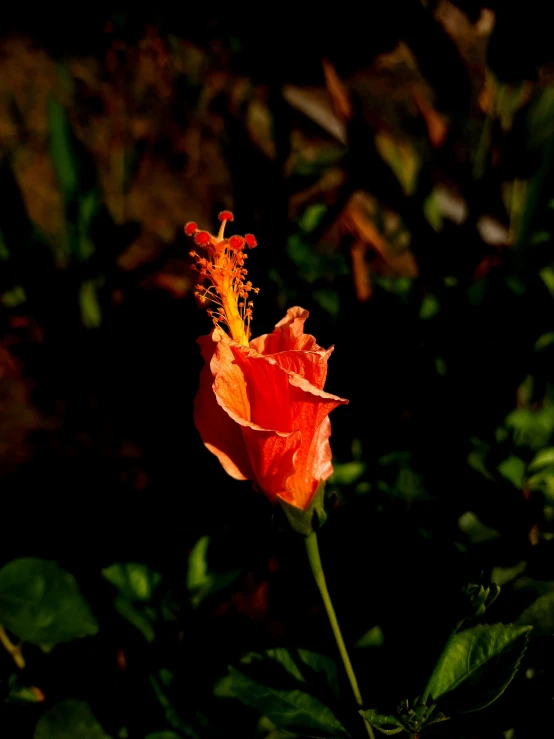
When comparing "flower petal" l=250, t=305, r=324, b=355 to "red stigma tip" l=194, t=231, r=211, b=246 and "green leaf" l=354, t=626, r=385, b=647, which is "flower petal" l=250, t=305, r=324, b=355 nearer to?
"red stigma tip" l=194, t=231, r=211, b=246

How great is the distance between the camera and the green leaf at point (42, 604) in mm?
686

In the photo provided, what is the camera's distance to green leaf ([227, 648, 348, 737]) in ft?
2.10

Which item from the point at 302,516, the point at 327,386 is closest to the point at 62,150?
the point at 327,386

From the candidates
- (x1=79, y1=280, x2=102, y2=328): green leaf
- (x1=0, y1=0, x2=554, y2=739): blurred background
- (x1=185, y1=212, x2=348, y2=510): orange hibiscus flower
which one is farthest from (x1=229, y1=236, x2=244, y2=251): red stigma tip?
(x1=79, y1=280, x2=102, y2=328): green leaf

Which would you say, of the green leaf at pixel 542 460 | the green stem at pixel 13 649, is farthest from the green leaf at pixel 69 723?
the green leaf at pixel 542 460

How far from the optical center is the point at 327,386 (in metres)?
1.01

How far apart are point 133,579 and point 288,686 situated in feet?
0.75

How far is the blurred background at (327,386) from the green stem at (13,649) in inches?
1.1

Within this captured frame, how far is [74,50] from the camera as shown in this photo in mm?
2002

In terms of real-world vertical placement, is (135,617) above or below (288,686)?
above

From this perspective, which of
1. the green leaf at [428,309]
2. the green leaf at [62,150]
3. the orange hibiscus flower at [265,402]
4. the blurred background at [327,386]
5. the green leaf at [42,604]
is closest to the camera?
the orange hibiscus flower at [265,402]

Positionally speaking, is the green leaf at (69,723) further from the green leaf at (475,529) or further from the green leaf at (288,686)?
the green leaf at (475,529)

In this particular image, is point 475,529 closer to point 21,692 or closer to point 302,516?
point 302,516

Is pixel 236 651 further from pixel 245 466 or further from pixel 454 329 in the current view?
pixel 454 329
